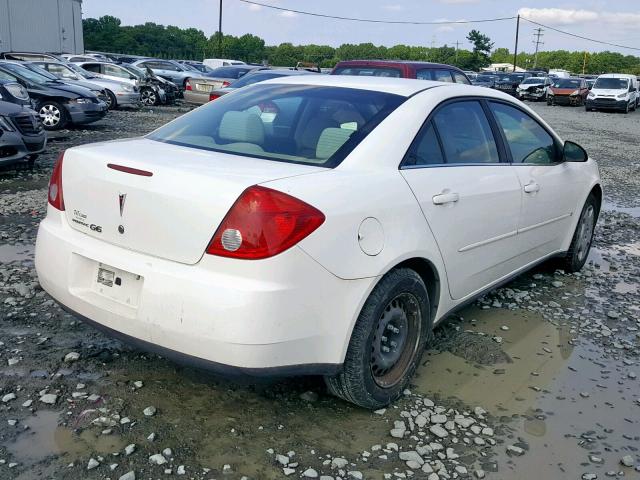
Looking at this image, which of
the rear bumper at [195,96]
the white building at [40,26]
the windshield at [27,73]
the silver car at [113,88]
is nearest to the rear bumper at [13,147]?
the windshield at [27,73]

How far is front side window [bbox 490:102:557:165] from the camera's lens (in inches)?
176

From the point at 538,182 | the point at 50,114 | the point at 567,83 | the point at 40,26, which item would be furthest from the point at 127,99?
the point at 40,26

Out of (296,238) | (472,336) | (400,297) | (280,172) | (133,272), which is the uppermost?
(280,172)

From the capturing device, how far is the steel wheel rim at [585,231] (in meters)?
5.64

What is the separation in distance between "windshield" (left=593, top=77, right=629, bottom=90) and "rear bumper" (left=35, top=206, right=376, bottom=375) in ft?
107

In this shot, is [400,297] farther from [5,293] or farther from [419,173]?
[5,293]

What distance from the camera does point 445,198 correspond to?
11.5ft

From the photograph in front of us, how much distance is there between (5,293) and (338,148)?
9.36 feet

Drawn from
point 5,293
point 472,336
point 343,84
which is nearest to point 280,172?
point 343,84

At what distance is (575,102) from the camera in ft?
114

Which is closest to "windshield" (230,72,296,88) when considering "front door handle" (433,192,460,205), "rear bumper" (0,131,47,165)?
"rear bumper" (0,131,47,165)

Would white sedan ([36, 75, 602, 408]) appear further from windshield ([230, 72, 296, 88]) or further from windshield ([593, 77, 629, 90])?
windshield ([593, 77, 629, 90])

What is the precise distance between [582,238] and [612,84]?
29.5 m

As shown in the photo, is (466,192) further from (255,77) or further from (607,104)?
(607,104)
